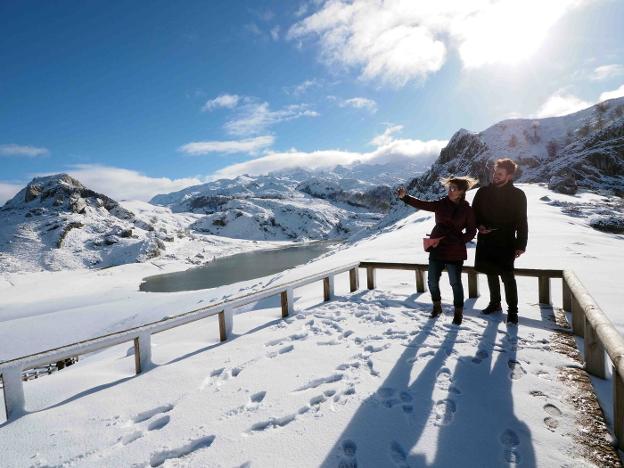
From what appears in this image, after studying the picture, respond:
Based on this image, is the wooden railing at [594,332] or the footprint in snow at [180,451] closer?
the wooden railing at [594,332]

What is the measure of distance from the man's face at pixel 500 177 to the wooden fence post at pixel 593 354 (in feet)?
7.85

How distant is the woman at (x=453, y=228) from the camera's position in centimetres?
535

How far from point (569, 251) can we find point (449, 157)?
180 metres

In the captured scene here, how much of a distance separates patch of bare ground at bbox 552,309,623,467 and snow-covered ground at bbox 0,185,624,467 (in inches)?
3.0

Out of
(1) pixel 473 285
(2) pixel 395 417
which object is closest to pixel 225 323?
(2) pixel 395 417

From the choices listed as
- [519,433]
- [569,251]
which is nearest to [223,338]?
[519,433]

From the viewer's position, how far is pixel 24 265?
80.7m

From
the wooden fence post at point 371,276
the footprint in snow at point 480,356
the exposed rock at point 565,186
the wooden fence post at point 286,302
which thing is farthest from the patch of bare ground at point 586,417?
the exposed rock at point 565,186

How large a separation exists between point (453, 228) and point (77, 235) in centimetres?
11845

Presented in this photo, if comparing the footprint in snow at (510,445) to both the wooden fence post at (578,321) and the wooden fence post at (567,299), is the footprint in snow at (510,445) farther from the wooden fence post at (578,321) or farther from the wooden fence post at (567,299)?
the wooden fence post at (567,299)

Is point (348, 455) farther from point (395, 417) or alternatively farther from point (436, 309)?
point (436, 309)

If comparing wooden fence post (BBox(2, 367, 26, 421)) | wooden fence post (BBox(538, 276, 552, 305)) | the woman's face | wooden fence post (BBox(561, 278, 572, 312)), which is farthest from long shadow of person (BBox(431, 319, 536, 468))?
wooden fence post (BBox(2, 367, 26, 421))

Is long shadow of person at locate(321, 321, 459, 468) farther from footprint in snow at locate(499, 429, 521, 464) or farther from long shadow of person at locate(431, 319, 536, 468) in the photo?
footprint in snow at locate(499, 429, 521, 464)

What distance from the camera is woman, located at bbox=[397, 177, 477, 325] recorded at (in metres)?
5.35
